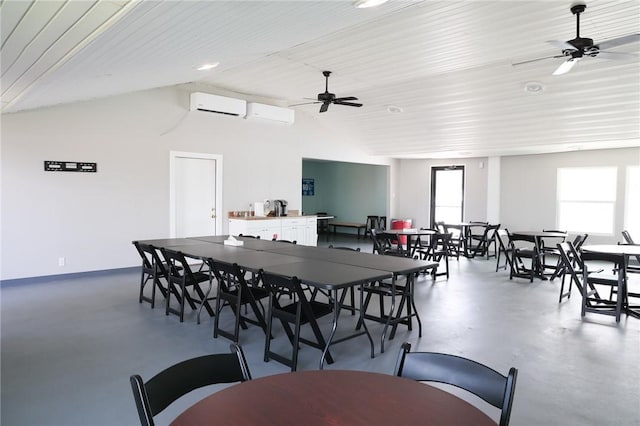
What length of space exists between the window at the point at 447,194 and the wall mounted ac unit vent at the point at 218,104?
6.13 metres

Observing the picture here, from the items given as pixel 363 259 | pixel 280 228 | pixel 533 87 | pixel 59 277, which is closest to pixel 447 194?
pixel 280 228

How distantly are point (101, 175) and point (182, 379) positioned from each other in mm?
5994

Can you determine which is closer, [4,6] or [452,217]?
[4,6]

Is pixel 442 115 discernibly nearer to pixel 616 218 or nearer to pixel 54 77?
pixel 616 218

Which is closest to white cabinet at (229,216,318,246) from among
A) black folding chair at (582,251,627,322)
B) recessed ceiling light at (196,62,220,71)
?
recessed ceiling light at (196,62,220,71)

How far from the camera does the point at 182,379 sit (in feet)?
4.92

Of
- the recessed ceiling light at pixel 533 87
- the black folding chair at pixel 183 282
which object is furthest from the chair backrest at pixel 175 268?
the recessed ceiling light at pixel 533 87

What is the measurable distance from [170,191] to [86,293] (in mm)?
2350

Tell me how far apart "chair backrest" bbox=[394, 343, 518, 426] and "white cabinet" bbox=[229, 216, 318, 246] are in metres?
6.43

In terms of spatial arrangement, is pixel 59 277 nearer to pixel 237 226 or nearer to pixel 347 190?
pixel 237 226

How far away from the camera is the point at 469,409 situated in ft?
4.28

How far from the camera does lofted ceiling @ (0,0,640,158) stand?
2.61 metres

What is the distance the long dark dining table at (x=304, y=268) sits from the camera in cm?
319

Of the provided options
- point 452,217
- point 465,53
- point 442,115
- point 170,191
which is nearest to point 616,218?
point 452,217
